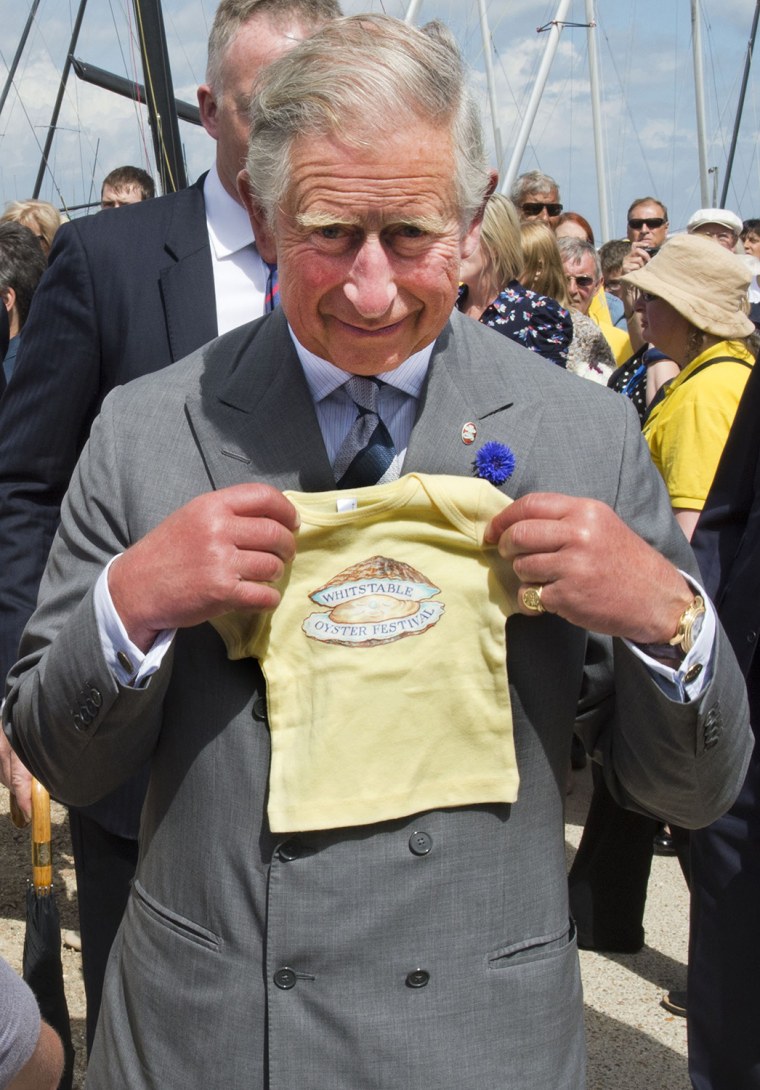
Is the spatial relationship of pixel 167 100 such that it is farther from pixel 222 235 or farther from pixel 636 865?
pixel 636 865

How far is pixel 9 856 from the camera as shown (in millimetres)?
5668

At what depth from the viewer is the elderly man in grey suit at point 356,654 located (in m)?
1.54

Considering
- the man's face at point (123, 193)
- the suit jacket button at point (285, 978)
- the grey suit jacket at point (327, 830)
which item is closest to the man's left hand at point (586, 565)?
the grey suit jacket at point (327, 830)

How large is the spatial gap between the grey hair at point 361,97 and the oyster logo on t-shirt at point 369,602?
1.57ft

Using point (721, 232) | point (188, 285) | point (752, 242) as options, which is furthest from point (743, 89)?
point (188, 285)

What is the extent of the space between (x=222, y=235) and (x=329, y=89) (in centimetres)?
126

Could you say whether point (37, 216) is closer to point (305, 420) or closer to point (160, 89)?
point (160, 89)

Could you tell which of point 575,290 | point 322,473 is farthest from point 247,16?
point 575,290

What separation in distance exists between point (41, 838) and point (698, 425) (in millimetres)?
2340

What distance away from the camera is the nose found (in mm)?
1576

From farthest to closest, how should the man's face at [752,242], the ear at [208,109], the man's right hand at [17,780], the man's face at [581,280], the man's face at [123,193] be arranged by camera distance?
1. the man's face at [752,242]
2. the man's face at [123,193]
3. the man's face at [581,280]
4. the man's right hand at [17,780]
5. the ear at [208,109]

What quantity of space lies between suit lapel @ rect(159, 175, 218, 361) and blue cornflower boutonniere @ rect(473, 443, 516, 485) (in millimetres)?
1099

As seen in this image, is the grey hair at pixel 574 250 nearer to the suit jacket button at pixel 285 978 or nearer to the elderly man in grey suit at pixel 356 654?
the elderly man in grey suit at pixel 356 654

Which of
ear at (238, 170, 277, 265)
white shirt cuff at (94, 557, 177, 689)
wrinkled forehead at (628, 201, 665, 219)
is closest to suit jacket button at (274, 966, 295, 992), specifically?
white shirt cuff at (94, 557, 177, 689)
